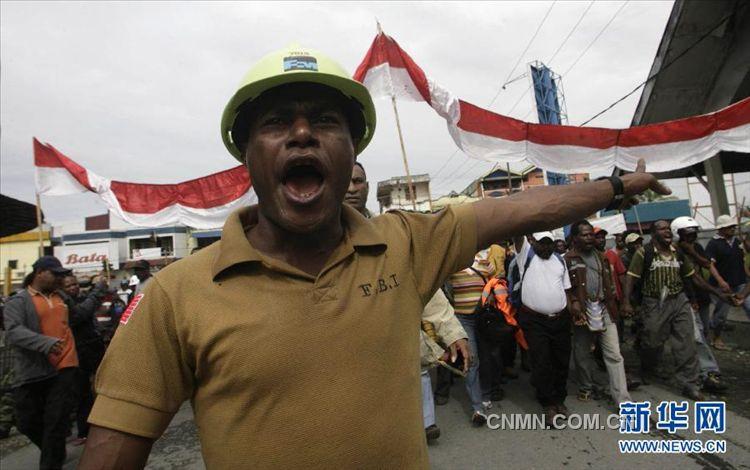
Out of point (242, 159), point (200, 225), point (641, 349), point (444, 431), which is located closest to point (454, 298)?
point (444, 431)

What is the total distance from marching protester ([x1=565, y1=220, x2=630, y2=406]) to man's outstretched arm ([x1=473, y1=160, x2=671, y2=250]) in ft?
12.2

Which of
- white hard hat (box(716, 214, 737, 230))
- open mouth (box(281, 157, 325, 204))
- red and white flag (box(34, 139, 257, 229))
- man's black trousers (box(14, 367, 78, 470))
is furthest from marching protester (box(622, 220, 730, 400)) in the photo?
red and white flag (box(34, 139, 257, 229))

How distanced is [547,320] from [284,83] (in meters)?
4.19

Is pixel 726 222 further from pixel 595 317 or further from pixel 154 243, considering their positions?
pixel 154 243

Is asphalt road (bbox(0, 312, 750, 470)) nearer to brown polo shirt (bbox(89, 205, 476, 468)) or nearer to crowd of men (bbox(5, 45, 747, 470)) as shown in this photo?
crowd of men (bbox(5, 45, 747, 470))

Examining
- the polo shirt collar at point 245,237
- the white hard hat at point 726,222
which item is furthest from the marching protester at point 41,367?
the white hard hat at point 726,222

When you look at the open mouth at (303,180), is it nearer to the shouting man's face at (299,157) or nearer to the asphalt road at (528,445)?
the shouting man's face at (299,157)

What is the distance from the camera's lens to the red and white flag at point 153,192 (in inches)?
286

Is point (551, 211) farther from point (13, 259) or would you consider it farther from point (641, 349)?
point (13, 259)

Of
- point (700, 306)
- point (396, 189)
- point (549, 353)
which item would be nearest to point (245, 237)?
point (549, 353)

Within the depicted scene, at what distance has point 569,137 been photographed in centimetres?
634

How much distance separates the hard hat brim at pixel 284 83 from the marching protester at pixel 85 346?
4274 millimetres

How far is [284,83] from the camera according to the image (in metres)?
1.24

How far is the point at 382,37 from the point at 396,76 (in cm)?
56
